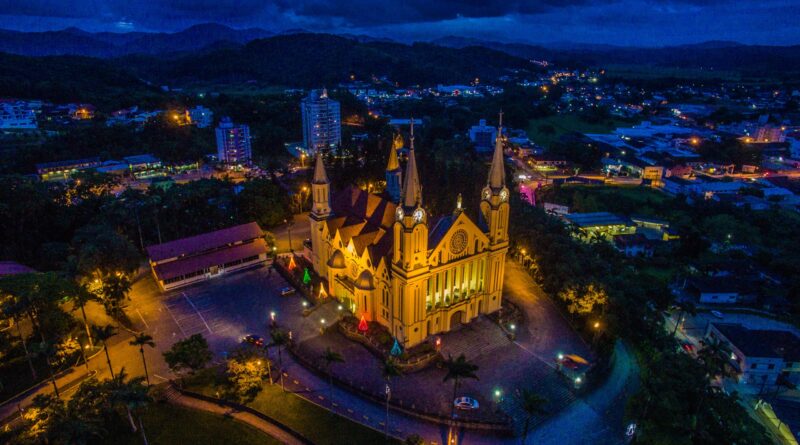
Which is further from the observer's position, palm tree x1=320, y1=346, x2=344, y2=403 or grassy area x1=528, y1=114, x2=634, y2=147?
grassy area x1=528, y1=114, x2=634, y2=147

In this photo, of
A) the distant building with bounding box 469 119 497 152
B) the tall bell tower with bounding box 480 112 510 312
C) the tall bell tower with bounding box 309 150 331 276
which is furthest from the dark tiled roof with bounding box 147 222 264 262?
the distant building with bounding box 469 119 497 152

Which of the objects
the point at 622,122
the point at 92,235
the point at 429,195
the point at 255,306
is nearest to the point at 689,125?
the point at 622,122

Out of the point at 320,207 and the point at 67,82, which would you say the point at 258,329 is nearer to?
the point at 320,207

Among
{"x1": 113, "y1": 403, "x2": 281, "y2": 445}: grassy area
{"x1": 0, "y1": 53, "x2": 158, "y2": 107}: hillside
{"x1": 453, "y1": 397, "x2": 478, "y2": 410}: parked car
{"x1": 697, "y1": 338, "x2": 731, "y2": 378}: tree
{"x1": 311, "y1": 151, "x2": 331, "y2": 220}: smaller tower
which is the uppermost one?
{"x1": 0, "y1": 53, "x2": 158, "y2": 107}: hillside

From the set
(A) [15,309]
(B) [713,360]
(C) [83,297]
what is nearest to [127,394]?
(A) [15,309]

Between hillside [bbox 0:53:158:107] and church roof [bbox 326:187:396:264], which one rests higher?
hillside [bbox 0:53:158:107]

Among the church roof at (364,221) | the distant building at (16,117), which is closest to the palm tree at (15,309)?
the church roof at (364,221)

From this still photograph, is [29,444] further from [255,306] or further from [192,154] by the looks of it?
[192,154]

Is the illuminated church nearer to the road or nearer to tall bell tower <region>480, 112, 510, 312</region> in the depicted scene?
tall bell tower <region>480, 112, 510, 312</region>
